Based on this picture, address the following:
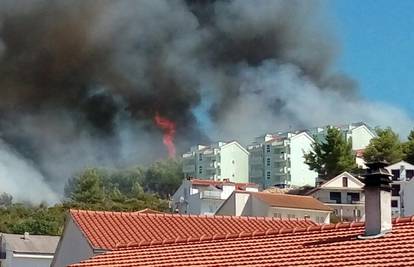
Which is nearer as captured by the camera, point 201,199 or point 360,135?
point 201,199

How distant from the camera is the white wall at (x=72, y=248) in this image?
29.8 meters

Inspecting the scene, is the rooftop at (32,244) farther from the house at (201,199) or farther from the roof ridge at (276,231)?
the roof ridge at (276,231)

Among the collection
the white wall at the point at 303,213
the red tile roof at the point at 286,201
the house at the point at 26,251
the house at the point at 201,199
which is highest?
the house at the point at 201,199

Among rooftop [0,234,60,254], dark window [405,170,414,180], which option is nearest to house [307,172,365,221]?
dark window [405,170,414,180]

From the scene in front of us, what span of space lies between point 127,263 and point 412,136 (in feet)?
389

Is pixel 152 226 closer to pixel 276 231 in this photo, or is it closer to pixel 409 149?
pixel 276 231

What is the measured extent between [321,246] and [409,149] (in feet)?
397

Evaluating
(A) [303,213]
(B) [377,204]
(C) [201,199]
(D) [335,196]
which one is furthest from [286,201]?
(B) [377,204]

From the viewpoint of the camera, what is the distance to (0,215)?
13088cm

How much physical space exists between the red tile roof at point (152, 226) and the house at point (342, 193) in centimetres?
9081

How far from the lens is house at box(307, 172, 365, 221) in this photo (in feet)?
401

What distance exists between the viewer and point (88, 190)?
134 m

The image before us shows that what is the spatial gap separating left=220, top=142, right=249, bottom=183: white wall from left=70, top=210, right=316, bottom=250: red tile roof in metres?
158

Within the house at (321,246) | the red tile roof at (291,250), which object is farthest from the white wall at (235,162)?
the house at (321,246)
